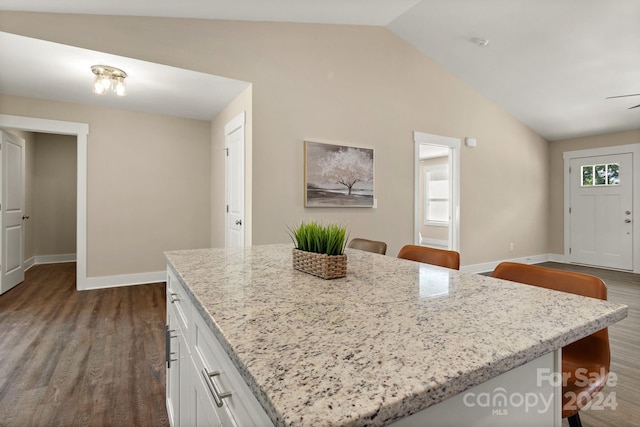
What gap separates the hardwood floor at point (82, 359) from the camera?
183 centimetres

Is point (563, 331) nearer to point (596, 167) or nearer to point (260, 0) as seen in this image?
point (260, 0)

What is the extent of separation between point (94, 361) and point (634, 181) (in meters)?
7.71

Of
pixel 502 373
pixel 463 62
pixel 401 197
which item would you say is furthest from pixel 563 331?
pixel 463 62

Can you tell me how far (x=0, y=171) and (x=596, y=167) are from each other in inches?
356

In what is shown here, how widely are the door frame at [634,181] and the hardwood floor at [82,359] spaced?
7.03m

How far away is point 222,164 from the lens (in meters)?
4.50

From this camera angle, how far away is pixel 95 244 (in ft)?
14.0

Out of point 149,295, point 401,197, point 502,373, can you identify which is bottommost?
point 149,295

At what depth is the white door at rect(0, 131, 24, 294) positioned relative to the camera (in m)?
4.00

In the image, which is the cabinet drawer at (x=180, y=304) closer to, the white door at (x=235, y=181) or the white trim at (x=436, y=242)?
the white door at (x=235, y=181)

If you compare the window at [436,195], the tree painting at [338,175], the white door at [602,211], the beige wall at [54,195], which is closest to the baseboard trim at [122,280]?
the tree painting at [338,175]

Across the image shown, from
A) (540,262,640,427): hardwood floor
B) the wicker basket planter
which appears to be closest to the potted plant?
the wicker basket planter

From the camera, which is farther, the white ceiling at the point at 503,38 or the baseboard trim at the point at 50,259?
the baseboard trim at the point at 50,259

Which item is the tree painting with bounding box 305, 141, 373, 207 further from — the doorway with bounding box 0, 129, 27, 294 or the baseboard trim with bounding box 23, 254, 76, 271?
the baseboard trim with bounding box 23, 254, 76, 271
